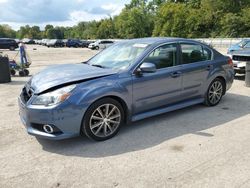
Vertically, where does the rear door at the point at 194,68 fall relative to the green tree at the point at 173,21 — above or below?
below

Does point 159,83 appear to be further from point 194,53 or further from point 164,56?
point 194,53

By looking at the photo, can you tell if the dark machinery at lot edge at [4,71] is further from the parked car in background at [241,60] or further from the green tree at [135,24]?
the green tree at [135,24]

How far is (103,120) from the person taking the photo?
4.48m

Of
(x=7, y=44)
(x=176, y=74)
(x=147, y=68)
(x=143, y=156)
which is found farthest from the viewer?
(x=7, y=44)

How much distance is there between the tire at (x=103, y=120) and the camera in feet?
14.2

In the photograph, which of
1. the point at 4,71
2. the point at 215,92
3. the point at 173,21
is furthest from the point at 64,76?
the point at 173,21

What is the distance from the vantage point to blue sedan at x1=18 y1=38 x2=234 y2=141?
414 centimetres

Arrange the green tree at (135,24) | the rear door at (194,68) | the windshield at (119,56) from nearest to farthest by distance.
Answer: the windshield at (119,56), the rear door at (194,68), the green tree at (135,24)

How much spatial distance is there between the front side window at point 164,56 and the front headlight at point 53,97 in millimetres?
1538

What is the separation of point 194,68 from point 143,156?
8.16 feet

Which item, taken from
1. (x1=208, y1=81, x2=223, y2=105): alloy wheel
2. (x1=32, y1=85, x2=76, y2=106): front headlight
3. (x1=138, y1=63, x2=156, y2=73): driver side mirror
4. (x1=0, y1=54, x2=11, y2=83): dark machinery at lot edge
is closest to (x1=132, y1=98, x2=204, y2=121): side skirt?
(x1=208, y1=81, x2=223, y2=105): alloy wheel

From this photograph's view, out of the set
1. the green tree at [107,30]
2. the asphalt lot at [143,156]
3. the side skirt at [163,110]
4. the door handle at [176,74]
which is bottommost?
the asphalt lot at [143,156]

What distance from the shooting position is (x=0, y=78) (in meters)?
10.1

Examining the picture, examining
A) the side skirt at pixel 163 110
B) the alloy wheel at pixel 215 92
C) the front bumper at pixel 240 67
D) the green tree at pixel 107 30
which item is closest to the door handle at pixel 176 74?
the side skirt at pixel 163 110
